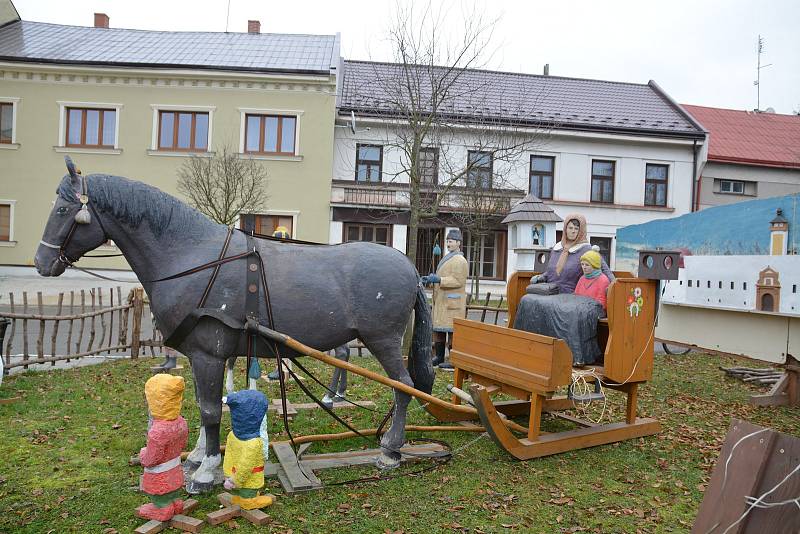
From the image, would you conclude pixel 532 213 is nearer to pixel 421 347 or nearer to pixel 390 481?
pixel 421 347

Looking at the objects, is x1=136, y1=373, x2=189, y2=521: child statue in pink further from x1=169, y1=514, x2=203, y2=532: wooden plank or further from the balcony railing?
the balcony railing

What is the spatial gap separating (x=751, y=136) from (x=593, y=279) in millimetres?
22424

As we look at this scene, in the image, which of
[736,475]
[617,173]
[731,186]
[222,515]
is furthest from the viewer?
[731,186]

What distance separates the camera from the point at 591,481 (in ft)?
13.4

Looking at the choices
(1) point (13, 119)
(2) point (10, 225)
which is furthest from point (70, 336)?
(1) point (13, 119)

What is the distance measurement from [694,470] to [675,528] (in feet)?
3.94

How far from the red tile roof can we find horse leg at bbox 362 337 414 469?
20385 mm

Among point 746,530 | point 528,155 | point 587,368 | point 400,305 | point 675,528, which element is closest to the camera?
point 746,530

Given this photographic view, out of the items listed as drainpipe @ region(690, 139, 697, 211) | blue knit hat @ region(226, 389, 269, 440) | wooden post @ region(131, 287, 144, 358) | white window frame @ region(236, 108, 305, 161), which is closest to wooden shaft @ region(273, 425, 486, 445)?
blue knit hat @ region(226, 389, 269, 440)

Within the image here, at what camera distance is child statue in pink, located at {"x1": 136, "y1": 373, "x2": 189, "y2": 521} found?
10.1ft

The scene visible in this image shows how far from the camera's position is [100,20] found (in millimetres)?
21828

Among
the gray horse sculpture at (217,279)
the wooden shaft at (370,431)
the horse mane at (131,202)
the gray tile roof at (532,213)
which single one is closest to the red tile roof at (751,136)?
the gray tile roof at (532,213)

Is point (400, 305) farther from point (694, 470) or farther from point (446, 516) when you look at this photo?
point (694, 470)

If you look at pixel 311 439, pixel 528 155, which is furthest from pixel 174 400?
pixel 528 155
